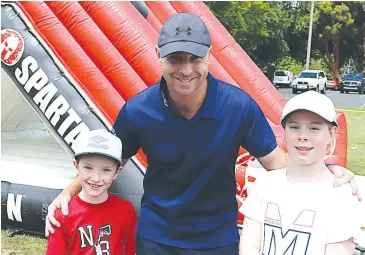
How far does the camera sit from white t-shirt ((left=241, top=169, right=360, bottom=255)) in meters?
1.34

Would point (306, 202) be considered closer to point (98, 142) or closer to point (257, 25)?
point (98, 142)

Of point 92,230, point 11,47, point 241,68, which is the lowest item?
point 241,68

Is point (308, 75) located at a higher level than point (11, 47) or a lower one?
lower

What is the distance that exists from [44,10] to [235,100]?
2.00m

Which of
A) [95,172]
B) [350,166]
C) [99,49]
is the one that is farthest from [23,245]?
[350,166]

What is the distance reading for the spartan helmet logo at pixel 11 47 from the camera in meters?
3.16

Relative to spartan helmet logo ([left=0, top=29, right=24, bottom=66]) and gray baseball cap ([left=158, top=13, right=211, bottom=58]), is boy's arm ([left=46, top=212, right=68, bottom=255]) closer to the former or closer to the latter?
gray baseball cap ([left=158, top=13, right=211, bottom=58])

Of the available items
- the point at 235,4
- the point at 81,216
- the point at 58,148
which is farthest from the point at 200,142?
the point at 235,4

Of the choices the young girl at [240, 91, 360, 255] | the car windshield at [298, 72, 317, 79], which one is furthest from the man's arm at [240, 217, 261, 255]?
the car windshield at [298, 72, 317, 79]

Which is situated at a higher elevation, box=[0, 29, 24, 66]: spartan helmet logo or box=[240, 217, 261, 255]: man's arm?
box=[0, 29, 24, 66]: spartan helmet logo

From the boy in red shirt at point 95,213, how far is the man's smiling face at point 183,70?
15.1 inches

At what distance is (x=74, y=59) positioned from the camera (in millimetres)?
3143

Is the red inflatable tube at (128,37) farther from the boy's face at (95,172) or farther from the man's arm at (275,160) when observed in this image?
the man's arm at (275,160)

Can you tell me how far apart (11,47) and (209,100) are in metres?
1.96
